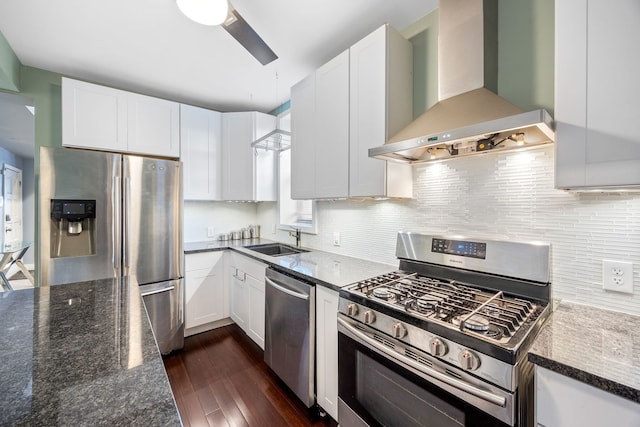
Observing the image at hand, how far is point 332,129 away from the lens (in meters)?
1.94

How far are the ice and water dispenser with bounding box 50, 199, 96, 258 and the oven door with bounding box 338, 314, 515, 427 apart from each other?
7.08 feet

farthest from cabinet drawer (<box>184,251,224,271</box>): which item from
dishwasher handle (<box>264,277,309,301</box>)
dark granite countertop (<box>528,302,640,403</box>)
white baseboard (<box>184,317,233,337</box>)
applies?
dark granite countertop (<box>528,302,640,403</box>)

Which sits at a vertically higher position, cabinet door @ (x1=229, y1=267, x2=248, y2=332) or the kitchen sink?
the kitchen sink

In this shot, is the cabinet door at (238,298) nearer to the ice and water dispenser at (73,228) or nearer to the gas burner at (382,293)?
the ice and water dispenser at (73,228)

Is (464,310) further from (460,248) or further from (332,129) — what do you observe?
(332,129)

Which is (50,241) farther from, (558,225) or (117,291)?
(558,225)

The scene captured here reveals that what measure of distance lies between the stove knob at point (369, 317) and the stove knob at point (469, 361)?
1.27ft

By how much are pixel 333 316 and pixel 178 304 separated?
1.73 meters

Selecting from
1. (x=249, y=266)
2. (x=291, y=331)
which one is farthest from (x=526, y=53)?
(x=249, y=266)

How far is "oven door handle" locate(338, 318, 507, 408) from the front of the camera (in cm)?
84

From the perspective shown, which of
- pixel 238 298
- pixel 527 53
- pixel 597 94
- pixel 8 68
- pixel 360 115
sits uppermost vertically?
pixel 8 68

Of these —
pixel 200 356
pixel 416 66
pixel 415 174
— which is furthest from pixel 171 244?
pixel 416 66

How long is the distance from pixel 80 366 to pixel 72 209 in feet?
6.50

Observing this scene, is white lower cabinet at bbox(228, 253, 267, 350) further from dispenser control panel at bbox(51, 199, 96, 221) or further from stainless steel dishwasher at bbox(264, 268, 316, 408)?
dispenser control panel at bbox(51, 199, 96, 221)
